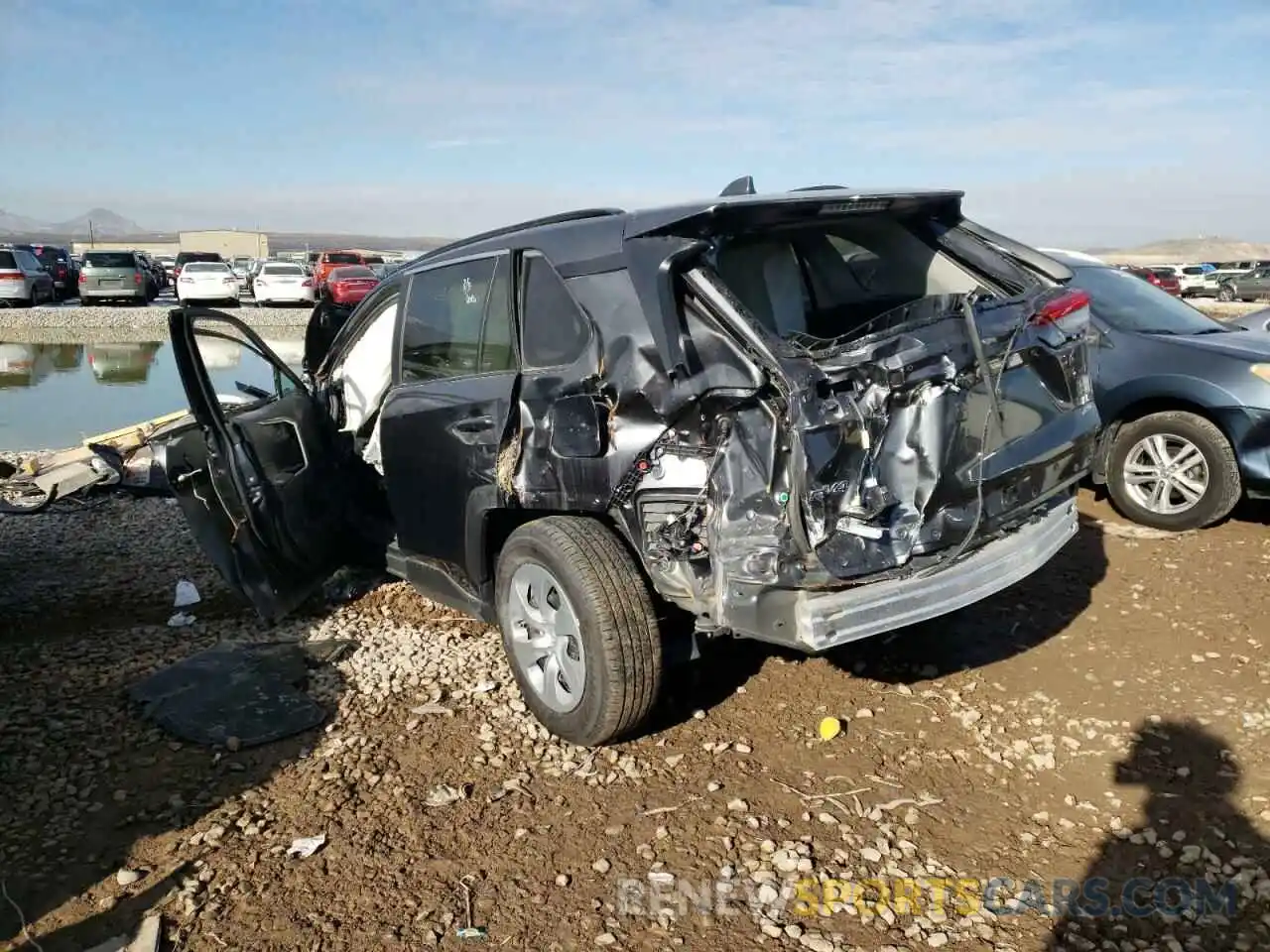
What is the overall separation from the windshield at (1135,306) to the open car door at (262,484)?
501cm

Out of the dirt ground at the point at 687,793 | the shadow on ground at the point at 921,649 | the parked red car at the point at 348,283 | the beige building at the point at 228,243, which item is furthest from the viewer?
the beige building at the point at 228,243

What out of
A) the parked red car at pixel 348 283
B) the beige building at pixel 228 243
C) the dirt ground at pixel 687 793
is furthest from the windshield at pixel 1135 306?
the beige building at pixel 228 243

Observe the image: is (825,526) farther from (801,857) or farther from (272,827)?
(272,827)

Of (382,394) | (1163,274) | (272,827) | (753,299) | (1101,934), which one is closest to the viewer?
(1101,934)

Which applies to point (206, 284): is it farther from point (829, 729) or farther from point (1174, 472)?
point (829, 729)

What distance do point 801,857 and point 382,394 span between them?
10.6 feet

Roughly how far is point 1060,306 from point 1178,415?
2.86 meters

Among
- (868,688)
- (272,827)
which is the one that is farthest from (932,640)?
(272,827)

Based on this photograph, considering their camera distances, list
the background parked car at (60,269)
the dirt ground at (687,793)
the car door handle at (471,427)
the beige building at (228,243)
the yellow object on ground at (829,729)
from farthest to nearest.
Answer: the beige building at (228,243) < the background parked car at (60,269) < the car door handle at (471,427) < the yellow object on ground at (829,729) < the dirt ground at (687,793)

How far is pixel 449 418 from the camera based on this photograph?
430 cm

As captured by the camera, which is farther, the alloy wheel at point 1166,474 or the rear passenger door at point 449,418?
the alloy wheel at point 1166,474

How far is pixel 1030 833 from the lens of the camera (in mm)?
3211

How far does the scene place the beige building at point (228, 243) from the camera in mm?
93375

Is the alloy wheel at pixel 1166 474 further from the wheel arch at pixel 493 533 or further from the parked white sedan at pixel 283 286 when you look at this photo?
the parked white sedan at pixel 283 286
